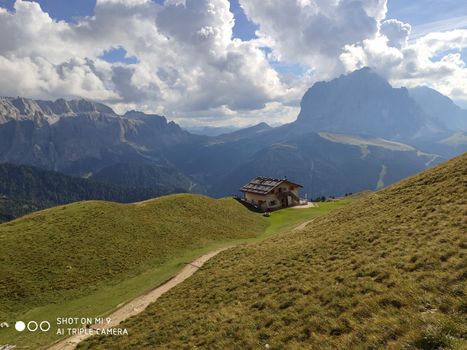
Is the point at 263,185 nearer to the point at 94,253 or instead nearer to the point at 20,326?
the point at 94,253

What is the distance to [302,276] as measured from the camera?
2422cm

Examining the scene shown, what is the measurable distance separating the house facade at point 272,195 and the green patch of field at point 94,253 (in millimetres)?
29941

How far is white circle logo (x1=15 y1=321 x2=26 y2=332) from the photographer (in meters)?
30.5

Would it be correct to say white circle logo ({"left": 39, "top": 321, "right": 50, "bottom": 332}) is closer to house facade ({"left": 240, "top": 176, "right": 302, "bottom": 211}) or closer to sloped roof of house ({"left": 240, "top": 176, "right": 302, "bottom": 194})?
house facade ({"left": 240, "top": 176, "right": 302, "bottom": 211})

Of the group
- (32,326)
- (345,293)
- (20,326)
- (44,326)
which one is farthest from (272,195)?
(345,293)

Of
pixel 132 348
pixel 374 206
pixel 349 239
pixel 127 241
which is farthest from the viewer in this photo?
pixel 127 241

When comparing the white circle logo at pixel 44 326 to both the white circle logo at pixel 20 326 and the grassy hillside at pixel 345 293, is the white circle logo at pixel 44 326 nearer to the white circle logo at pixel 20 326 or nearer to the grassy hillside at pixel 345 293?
the white circle logo at pixel 20 326

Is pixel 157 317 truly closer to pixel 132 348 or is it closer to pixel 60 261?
pixel 132 348

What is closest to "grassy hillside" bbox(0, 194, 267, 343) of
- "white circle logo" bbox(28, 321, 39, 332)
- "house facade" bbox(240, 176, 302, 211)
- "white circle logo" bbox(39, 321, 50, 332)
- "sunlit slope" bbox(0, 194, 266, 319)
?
"sunlit slope" bbox(0, 194, 266, 319)

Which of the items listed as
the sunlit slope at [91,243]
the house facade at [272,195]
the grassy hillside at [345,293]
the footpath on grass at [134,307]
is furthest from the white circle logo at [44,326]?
the house facade at [272,195]

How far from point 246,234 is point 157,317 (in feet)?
123

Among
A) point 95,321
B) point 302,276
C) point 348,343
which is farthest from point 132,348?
point 348,343

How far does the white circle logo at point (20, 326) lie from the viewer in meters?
30.5

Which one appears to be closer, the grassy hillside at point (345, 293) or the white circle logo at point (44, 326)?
the grassy hillside at point (345, 293)
